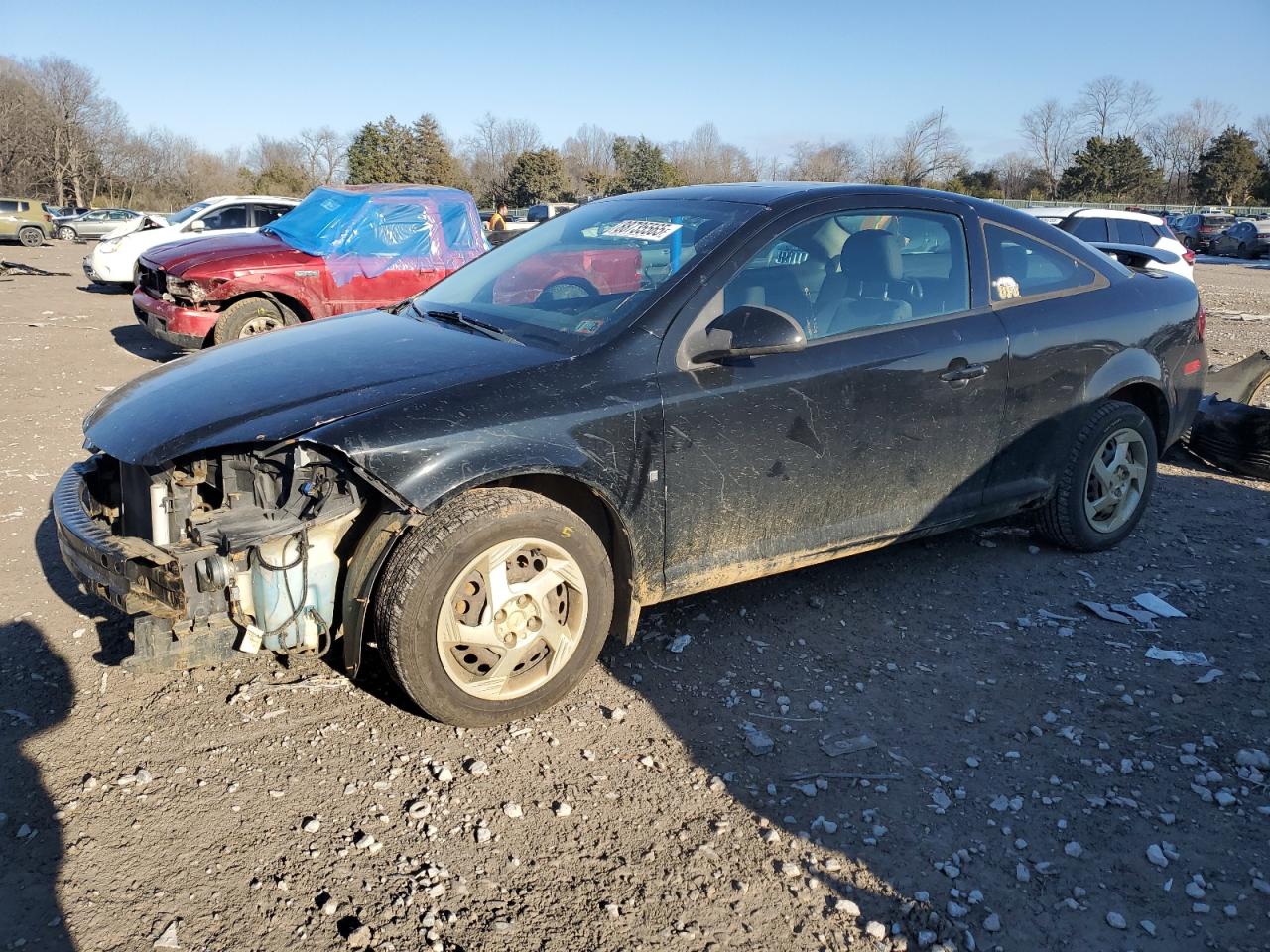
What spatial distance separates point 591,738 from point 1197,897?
1.83m

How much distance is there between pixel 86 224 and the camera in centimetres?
3662

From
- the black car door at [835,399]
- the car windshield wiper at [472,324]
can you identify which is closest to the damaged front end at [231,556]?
the car windshield wiper at [472,324]

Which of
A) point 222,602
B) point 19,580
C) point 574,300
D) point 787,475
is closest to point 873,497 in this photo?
point 787,475

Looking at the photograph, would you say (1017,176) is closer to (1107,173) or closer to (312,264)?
(1107,173)

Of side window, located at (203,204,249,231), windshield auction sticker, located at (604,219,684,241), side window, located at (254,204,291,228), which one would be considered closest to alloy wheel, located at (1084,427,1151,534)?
windshield auction sticker, located at (604,219,684,241)

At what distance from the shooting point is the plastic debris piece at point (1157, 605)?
14.2ft

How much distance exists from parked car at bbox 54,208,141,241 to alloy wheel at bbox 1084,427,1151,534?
3886 centimetres

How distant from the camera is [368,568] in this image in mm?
3057

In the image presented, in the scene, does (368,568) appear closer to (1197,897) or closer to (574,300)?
(574,300)

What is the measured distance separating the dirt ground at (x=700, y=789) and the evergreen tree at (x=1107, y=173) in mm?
55896

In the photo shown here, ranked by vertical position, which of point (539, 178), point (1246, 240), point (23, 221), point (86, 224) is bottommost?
point (1246, 240)

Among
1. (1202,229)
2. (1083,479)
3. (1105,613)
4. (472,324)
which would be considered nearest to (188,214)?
(472,324)

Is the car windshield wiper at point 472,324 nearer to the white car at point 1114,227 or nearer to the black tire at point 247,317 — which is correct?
the black tire at point 247,317

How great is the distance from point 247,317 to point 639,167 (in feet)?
118
